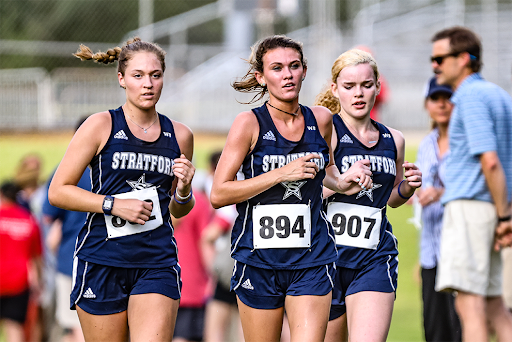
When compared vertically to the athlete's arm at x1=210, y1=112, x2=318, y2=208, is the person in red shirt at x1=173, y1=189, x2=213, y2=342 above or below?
below

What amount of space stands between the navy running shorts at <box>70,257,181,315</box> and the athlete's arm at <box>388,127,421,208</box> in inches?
60.8

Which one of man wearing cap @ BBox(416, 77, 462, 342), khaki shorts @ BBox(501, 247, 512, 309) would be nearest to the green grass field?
man wearing cap @ BBox(416, 77, 462, 342)

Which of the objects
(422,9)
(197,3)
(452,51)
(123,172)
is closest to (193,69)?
(422,9)

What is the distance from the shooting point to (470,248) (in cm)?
525

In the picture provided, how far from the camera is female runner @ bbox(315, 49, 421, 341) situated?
4430 millimetres

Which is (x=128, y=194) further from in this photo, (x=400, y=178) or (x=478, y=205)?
(x=478, y=205)

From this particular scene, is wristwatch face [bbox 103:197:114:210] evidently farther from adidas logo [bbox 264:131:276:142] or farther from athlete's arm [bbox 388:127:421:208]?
athlete's arm [bbox 388:127:421:208]

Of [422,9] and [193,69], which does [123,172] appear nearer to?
[193,69]

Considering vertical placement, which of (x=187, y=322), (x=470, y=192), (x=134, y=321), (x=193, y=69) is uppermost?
(x=193, y=69)

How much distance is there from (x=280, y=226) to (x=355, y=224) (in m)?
0.64

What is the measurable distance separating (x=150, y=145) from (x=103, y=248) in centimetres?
63

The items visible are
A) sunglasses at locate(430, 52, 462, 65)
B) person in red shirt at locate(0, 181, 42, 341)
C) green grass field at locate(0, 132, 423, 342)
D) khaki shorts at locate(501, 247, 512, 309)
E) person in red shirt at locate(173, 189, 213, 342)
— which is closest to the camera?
sunglasses at locate(430, 52, 462, 65)

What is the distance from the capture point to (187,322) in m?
7.30

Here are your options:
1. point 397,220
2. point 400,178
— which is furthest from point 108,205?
point 397,220
